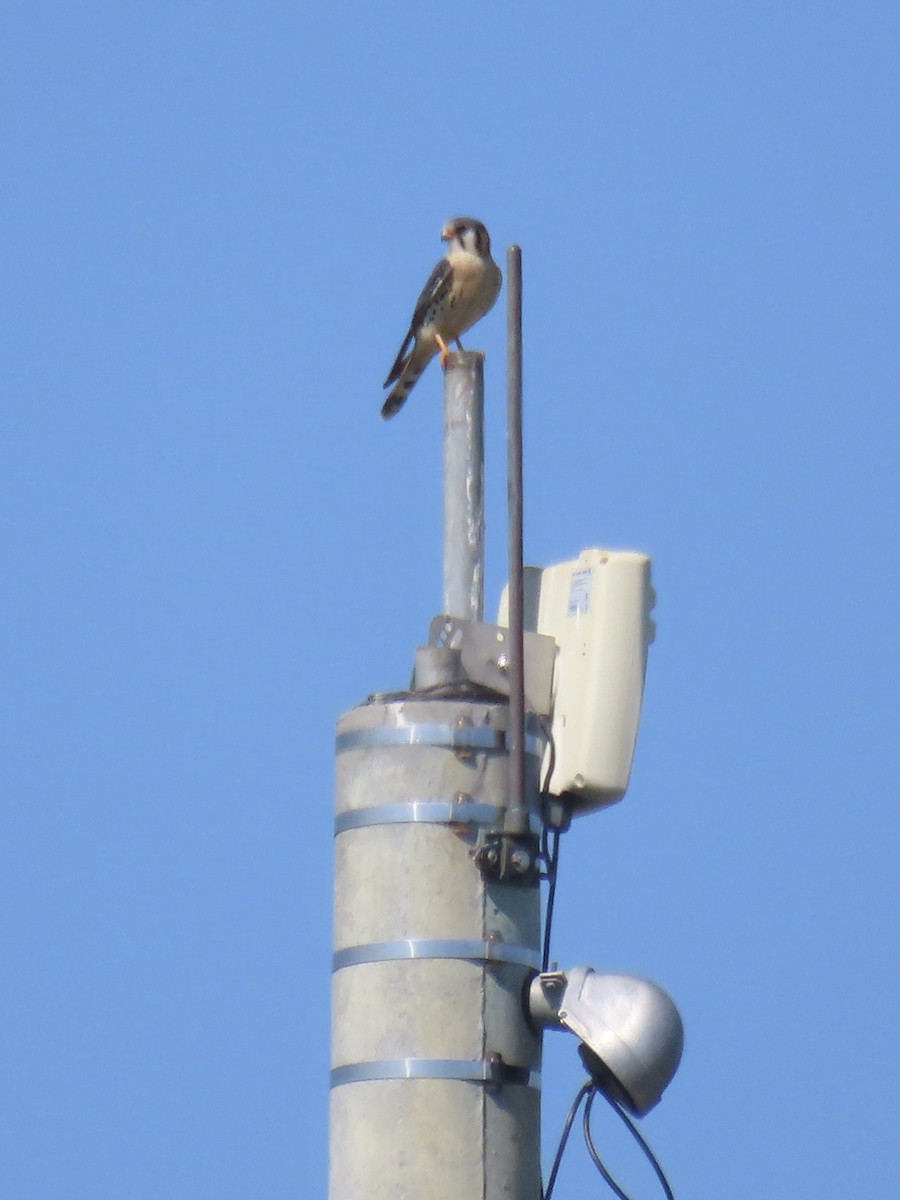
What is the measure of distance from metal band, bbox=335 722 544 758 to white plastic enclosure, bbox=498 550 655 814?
20 centimetres

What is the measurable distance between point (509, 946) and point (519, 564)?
0.71m

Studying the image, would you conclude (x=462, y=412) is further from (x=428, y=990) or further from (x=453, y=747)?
(x=428, y=990)

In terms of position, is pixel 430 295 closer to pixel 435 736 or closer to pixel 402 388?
pixel 402 388

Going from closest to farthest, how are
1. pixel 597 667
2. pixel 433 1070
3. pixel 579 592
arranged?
pixel 433 1070 → pixel 597 667 → pixel 579 592

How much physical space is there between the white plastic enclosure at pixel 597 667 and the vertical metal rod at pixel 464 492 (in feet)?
0.32

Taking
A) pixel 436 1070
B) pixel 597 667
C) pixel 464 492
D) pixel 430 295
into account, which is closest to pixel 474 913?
pixel 436 1070

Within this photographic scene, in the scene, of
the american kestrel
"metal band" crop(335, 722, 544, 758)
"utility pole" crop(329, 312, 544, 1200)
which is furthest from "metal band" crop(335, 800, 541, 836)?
the american kestrel

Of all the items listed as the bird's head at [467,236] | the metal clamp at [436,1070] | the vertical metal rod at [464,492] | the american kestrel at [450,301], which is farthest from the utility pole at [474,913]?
the bird's head at [467,236]

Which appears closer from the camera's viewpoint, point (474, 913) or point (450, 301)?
point (474, 913)

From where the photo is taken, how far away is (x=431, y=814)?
4.11m

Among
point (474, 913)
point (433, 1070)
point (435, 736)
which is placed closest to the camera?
point (433, 1070)

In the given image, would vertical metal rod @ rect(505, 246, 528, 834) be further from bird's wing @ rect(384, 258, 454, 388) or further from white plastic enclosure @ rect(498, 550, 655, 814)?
bird's wing @ rect(384, 258, 454, 388)

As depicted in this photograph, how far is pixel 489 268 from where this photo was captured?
331 inches

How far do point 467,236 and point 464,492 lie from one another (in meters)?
4.00
